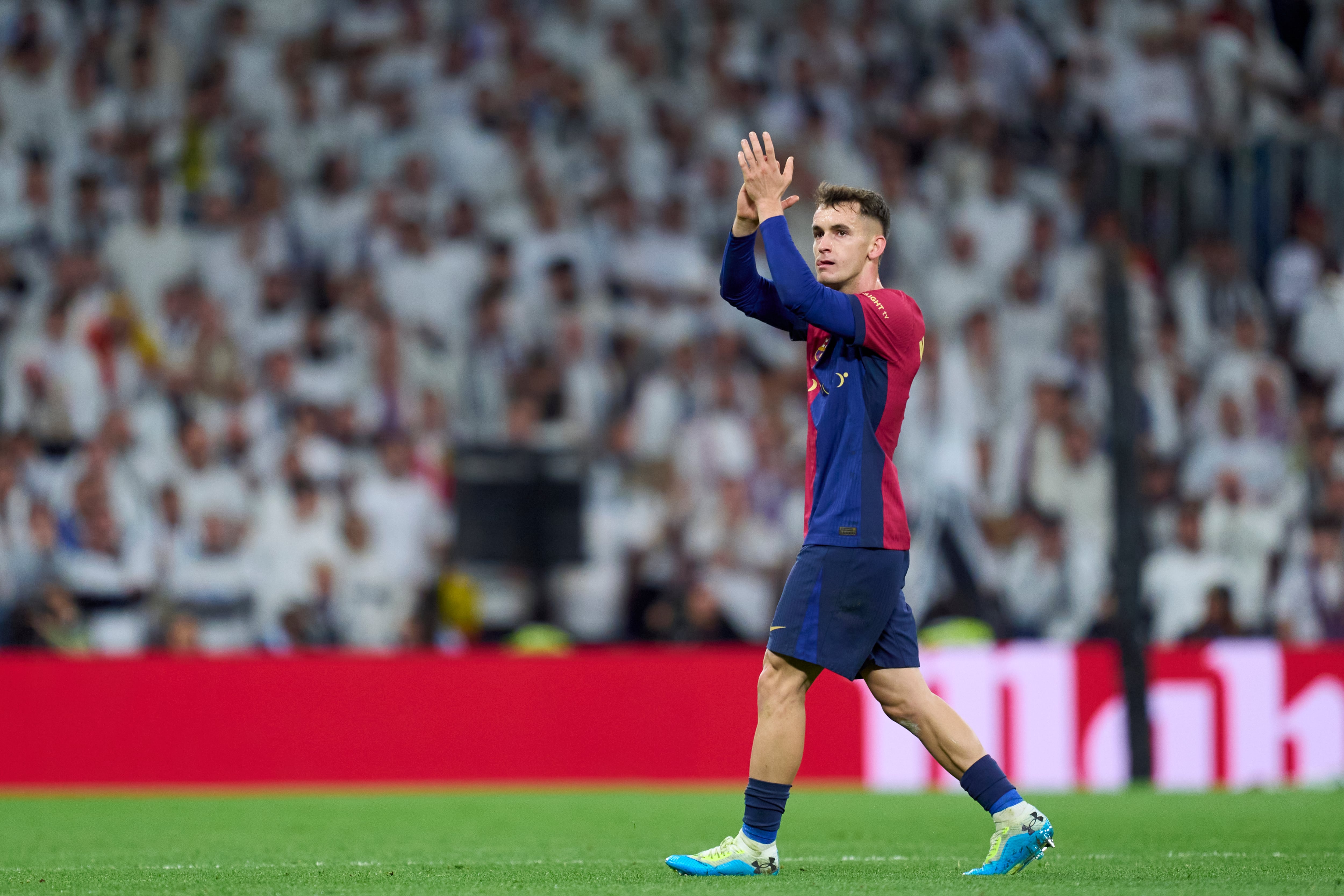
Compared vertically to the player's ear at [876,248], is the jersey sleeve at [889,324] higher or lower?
lower

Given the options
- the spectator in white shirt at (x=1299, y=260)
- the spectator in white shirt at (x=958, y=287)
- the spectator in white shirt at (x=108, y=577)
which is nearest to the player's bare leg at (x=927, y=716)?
the spectator in white shirt at (x=108, y=577)

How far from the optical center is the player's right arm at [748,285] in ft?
17.6

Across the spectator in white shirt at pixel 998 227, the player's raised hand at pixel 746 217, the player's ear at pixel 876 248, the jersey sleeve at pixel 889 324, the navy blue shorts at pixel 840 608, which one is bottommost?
the navy blue shorts at pixel 840 608

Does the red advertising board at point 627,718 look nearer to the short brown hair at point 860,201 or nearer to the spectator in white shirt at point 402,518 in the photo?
the spectator in white shirt at point 402,518

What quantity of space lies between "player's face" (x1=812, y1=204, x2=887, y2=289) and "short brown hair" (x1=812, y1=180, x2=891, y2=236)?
1 cm

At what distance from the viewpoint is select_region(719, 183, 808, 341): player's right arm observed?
5359 millimetres

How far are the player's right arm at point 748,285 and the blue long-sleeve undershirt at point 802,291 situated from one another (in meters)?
0.21

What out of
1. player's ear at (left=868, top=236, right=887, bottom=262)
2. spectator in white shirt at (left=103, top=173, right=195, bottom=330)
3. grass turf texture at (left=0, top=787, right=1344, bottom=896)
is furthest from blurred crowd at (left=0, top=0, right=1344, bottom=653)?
player's ear at (left=868, top=236, right=887, bottom=262)

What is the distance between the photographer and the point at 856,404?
5254 millimetres

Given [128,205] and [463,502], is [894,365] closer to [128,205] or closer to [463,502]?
[463,502]

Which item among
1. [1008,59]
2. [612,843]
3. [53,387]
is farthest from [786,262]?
[1008,59]

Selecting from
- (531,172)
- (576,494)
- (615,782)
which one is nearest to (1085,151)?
(531,172)

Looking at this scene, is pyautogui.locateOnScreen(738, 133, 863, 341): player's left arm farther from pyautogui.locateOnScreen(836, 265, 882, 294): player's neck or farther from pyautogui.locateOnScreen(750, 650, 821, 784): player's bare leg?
pyautogui.locateOnScreen(750, 650, 821, 784): player's bare leg

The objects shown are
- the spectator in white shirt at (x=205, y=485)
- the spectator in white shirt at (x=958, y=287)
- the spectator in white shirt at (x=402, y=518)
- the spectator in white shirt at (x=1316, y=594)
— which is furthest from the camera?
the spectator in white shirt at (x=958, y=287)
